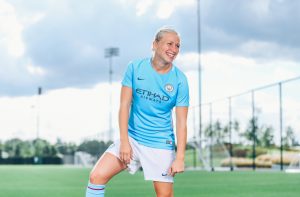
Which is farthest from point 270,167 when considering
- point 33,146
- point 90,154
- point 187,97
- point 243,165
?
point 33,146

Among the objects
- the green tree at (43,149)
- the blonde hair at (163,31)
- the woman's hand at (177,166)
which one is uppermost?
the blonde hair at (163,31)

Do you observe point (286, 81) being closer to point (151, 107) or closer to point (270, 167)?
point (270, 167)

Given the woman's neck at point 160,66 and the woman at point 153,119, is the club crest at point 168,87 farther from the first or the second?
the woman's neck at point 160,66

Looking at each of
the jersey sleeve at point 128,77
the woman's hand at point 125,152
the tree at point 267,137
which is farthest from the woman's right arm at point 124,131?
the tree at point 267,137

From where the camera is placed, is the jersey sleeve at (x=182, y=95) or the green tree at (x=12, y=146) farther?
the green tree at (x=12, y=146)

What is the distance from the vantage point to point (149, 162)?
527 centimetres

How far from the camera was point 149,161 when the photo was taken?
17.3 feet

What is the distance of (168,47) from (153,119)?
0.66 meters

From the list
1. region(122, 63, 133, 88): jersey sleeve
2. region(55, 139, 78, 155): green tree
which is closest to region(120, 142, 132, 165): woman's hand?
region(122, 63, 133, 88): jersey sleeve

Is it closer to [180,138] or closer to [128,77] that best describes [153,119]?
[180,138]

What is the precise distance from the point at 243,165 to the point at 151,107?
110 feet

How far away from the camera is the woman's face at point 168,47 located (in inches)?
202

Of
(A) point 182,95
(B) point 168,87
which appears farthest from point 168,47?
(A) point 182,95

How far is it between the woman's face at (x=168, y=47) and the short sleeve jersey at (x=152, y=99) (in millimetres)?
207
